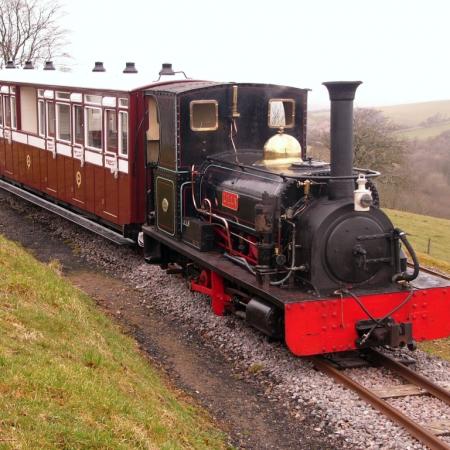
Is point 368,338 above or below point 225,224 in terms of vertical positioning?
below

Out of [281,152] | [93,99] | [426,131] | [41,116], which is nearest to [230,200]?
[281,152]

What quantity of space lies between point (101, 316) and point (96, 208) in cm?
434

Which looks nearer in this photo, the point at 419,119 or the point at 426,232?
the point at 426,232

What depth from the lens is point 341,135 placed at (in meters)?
7.53

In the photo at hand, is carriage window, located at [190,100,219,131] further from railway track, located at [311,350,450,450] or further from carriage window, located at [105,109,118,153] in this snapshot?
railway track, located at [311,350,450,450]

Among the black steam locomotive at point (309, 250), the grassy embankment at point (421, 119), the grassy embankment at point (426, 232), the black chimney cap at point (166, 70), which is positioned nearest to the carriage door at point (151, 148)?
the black chimney cap at point (166, 70)

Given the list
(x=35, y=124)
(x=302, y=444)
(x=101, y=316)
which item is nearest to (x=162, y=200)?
(x=101, y=316)

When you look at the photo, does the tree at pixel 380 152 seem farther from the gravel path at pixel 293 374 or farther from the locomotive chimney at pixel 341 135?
the locomotive chimney at pixel 341 135

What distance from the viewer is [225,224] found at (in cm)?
906

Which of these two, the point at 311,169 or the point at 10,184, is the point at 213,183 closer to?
the point at 311,169

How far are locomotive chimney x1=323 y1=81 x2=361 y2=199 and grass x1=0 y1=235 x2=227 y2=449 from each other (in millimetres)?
2915

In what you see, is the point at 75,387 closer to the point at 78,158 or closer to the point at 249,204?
the point at 249,204

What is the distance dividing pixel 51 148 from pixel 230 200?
24.1 ft

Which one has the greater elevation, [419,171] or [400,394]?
[400,394]
